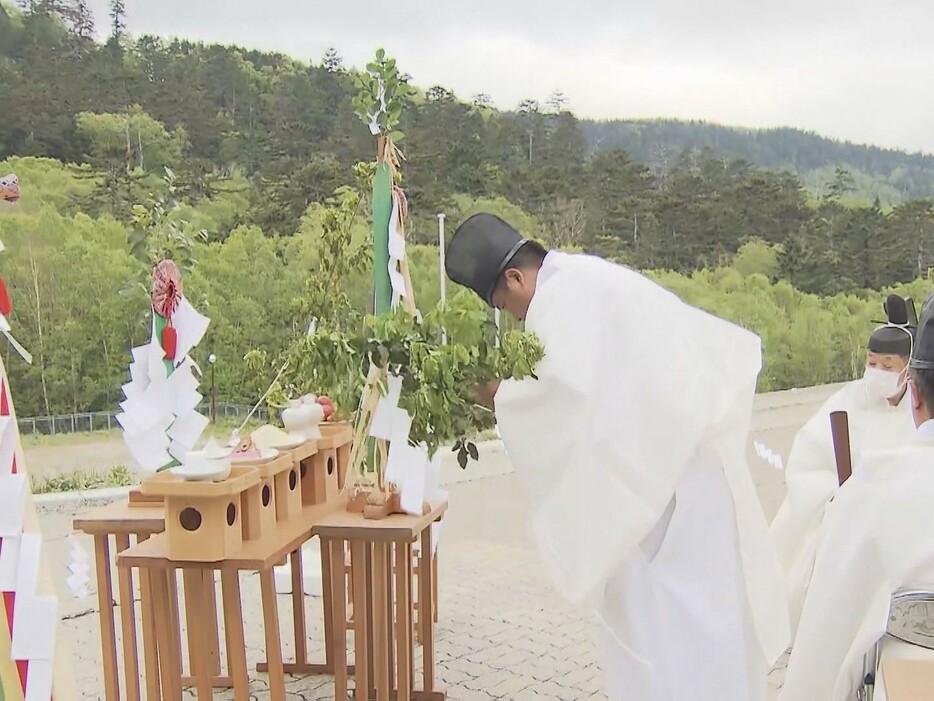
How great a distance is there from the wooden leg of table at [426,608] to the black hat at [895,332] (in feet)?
5.40

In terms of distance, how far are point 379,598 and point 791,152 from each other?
39.3 ft

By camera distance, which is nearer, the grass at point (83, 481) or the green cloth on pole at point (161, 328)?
the green cloth on pole at point (161, 328)

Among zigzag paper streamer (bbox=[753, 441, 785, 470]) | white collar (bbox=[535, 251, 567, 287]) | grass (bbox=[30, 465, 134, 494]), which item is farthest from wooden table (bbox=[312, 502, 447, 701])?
grass (bbox=[30, 465, 134, 494])

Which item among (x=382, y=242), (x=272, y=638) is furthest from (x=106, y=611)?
(x=382, y=242)

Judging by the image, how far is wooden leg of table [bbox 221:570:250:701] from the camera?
2232mm

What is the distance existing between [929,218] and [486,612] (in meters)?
10.5

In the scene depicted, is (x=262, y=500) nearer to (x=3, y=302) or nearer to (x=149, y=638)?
(x=149, y=638)

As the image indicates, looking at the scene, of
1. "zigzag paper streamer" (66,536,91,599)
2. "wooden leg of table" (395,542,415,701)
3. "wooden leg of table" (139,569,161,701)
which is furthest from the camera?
"zigzag paper streamer" (66,536,91,599)

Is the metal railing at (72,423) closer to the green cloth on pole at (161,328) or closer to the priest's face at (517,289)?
the green cloth on pole at (161,328)

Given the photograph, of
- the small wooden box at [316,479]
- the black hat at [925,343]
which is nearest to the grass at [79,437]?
the small wooden box at [316,479]

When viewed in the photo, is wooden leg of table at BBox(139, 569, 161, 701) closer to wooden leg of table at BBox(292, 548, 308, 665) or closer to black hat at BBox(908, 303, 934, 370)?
wooden leg of table at BBox(292, 548, 308, 665)

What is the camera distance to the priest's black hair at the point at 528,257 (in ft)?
6.93

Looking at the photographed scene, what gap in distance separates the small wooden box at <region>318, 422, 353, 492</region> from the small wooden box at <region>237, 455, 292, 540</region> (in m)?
0.36

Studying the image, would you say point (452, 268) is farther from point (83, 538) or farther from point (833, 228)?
point (833, 228)
